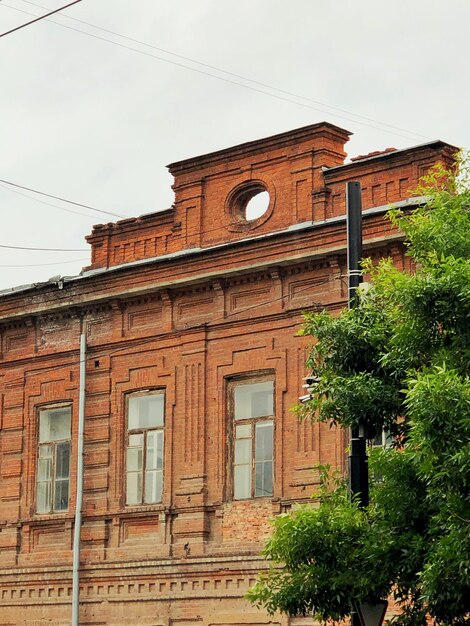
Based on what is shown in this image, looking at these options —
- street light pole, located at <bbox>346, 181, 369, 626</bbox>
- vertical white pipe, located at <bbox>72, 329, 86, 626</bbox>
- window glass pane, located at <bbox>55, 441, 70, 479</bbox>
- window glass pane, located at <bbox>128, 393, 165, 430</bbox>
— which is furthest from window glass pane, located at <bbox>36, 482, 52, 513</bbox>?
street light pole, located at <bbox>346, 181, 369, 626</bbox>

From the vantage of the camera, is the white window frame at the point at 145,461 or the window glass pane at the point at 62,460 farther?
the window glass pane at the point at 62,460

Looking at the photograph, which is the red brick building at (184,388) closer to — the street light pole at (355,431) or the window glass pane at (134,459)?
the window glass pane at (134,459)

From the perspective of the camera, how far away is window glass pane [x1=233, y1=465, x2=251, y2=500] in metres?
23.5

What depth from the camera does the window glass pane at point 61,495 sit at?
1011 inches

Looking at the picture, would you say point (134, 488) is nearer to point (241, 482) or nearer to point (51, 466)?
point (51, 466)

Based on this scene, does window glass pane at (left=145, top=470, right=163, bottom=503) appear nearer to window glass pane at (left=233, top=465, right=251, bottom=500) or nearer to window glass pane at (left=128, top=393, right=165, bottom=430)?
window glass pane at (left=128, top=393, right=165, bottom=430)

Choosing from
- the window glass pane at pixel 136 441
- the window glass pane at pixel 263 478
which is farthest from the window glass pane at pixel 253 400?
the window glass pane at pixel 136 441

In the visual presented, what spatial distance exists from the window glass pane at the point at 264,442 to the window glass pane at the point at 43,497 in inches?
181

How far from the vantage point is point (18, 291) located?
26594 millimetres

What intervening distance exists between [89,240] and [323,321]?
11.6 meters

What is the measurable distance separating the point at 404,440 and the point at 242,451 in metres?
8.82

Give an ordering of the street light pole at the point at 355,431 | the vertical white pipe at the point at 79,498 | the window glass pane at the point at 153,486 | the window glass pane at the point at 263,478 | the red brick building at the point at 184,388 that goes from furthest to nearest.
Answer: the vertical white pipe at the point at 79,498
the window glass pane at the point at 153,486
the window glass pane at the point at 263,478
the red brick building at the point at 184,388
the street light pole at the point at 355,431

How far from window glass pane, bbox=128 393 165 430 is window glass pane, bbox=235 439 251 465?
163cm

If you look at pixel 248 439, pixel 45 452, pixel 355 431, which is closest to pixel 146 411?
pixel 248 439
